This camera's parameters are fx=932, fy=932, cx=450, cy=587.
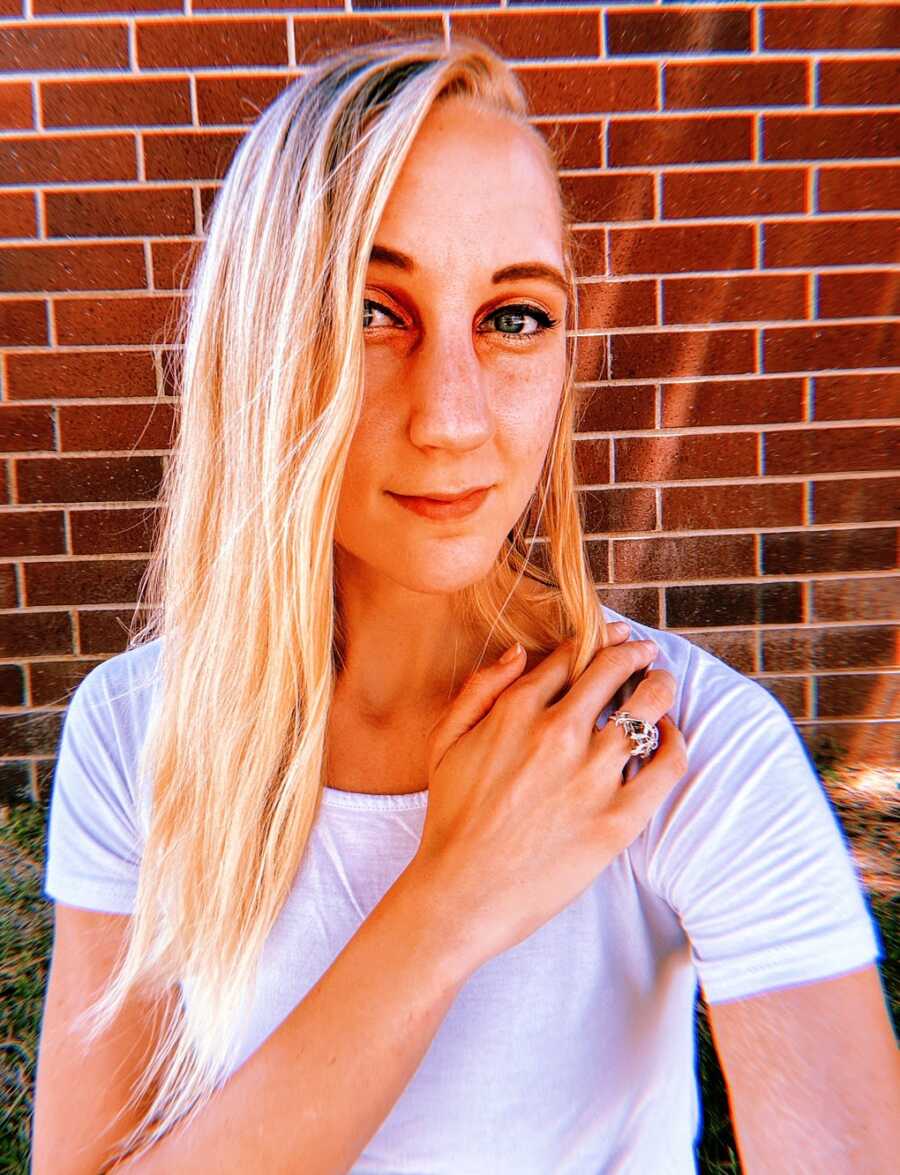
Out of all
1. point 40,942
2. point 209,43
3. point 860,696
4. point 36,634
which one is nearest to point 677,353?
point 860,696

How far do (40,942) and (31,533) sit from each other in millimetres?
1056

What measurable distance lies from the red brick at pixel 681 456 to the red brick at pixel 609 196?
1.89 feet

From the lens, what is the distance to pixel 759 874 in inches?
45.3

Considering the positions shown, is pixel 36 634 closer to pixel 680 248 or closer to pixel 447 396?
pixel 447 396

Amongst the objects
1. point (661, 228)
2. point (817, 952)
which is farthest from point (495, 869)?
point (661, 228)

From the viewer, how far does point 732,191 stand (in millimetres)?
2426

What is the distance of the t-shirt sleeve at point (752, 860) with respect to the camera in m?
1.11

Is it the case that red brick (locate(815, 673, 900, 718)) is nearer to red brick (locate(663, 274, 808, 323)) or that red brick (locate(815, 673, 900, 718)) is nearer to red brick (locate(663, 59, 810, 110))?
red brick (locate(663, 274, 808, 323))

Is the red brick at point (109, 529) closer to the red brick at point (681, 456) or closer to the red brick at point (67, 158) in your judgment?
the red brick at point (67, 158)

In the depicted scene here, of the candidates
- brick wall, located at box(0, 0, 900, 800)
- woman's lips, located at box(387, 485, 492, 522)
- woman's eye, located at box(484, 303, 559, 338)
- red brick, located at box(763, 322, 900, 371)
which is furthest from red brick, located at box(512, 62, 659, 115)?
woman's lips, located at box(387, 485, 492, 522)

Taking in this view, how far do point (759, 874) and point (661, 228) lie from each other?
1828mm

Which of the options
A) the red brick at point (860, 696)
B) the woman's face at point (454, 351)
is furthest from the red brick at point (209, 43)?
the red brick at point (860, 696)

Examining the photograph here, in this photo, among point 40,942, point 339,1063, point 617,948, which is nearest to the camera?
point 339,1063

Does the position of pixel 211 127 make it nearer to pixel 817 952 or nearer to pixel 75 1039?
pixel 75 1039
